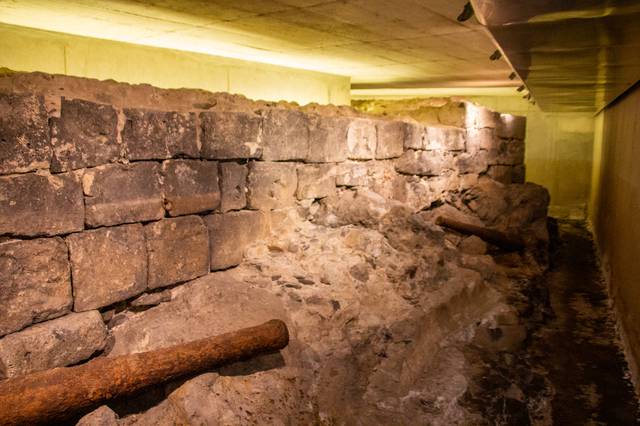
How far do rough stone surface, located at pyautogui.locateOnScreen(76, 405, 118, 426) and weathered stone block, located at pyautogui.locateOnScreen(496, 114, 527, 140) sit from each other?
886cm

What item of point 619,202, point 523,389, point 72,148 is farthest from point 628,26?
point 619,202

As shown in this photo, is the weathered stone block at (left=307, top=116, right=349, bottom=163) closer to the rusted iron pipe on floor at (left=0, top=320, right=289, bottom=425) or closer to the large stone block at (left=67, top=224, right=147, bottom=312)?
the large stone block at (left=67, top=224, right=147, bottom=312)

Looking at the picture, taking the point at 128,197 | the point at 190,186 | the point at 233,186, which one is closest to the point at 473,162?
the point at 233,186

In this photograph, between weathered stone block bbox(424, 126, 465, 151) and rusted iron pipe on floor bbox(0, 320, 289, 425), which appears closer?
rusted iron pipe on floor bbox(0, 320, 289, 425)

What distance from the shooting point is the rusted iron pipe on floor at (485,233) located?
687 cm

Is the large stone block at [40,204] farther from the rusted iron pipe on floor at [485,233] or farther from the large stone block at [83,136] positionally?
the rusted iron pipe on floor at [485,233]

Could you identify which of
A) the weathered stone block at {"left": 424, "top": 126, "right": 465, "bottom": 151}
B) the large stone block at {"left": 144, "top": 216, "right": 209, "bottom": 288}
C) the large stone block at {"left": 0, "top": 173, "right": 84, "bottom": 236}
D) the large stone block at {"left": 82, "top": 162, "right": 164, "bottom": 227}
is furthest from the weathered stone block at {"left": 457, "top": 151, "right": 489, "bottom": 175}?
the large stone block at {"left": 0, "top": 173, "right": 84, "bottom": 236}

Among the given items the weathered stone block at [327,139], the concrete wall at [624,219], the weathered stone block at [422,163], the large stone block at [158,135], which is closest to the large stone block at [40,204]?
the large stone block at [158,135]

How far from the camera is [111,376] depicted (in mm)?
2473

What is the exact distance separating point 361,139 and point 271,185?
162 centimetres

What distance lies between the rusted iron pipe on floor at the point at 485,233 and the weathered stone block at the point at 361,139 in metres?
1.69

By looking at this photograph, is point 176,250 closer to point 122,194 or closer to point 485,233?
point 122,194

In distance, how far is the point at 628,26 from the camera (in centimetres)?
301

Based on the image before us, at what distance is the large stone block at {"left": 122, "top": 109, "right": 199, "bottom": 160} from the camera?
3.26m
